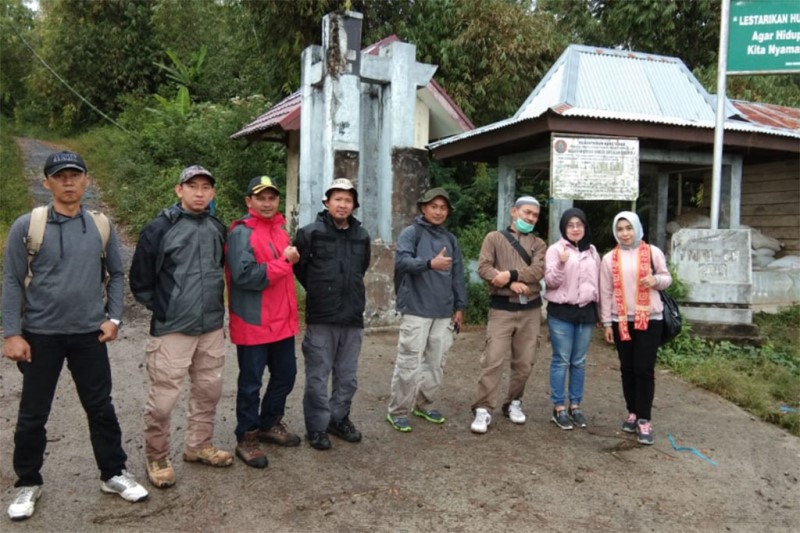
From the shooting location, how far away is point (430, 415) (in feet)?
16.1

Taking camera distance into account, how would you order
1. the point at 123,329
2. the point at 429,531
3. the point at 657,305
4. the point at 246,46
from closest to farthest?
the point at 429,531 → the point at 657,305 → the point at 123,329 → the point at 246,46

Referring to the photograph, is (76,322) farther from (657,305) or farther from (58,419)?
(657,305)

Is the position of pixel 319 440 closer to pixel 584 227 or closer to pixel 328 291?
pixel 328 291

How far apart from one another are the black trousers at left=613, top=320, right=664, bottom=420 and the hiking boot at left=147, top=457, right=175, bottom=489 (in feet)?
10.5

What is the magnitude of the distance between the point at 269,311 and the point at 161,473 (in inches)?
43.6

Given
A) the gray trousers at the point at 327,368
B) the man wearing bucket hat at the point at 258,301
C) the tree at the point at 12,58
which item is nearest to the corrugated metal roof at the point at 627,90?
the gray trousers at the point at 327,368

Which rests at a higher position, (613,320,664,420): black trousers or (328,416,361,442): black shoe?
(613,320,664,420): black trousers

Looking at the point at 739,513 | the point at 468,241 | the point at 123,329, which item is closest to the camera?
the point at 739,513

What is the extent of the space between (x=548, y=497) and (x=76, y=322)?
2.81 metres

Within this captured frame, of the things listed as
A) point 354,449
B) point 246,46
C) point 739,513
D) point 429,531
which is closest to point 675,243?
point 739,513

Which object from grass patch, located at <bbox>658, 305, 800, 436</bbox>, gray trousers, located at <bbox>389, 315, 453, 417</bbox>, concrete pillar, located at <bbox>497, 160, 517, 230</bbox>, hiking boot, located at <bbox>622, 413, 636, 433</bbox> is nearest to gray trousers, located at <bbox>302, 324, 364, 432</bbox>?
gray trousers, located at <bbox>389, 315, 453, 417</bbox>

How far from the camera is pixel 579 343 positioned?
15.5ft

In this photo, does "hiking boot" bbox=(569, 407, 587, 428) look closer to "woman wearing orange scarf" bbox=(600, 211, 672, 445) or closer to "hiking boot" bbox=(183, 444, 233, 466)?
"woman wearing orange scarf" bbox=(600, 211, 672, 445)

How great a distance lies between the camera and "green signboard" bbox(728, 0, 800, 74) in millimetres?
7586
